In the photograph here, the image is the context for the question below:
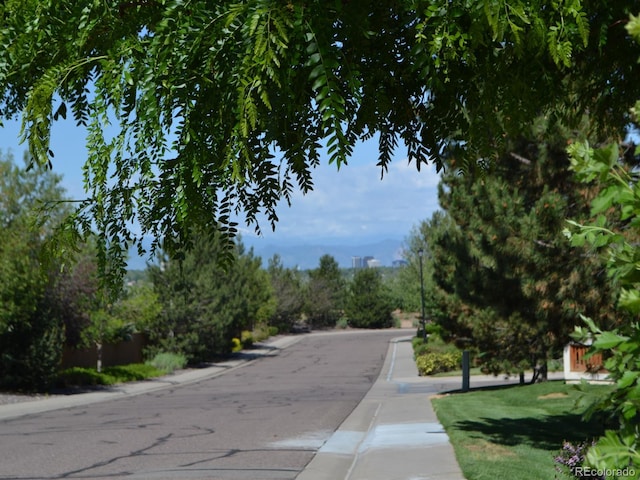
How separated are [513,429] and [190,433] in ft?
21.7

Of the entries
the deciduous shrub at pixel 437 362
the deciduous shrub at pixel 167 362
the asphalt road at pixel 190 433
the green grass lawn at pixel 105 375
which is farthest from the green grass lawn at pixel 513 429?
the deciduous shrub at pixel 167 362

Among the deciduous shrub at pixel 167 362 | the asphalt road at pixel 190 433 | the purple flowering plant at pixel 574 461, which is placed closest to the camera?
the purple flowering plant at pixel 574 461

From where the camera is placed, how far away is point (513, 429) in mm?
14086

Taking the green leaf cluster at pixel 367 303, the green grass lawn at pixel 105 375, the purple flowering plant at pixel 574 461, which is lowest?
the green grass lawn at pixel 105 375

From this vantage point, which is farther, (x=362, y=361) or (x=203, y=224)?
(x=362, y=361)

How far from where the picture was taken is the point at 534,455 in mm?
11023

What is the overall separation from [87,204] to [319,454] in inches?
367

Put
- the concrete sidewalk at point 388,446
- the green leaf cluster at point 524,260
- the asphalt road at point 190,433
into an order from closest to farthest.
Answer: the concrete sidewalk at point 388,446 → the asphalt road at point 190,433 → the green leaf cluster at point 524,260

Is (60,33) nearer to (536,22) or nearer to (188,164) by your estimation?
(188,164)

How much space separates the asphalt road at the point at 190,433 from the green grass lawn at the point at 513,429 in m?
2.61

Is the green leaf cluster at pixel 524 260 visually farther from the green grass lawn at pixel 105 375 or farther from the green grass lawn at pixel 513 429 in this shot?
the green grass lawn at pixel 105 375

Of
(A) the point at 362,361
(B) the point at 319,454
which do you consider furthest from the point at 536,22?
(A) the point at 362,361

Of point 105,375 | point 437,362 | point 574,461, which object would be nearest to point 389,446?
point 574,461

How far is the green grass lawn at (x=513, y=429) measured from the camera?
1011cm
